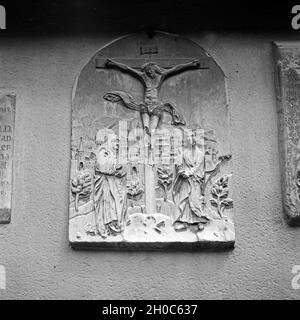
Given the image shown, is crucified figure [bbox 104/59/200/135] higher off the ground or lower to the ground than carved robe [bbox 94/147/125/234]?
higher

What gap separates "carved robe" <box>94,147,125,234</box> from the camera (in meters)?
5.75

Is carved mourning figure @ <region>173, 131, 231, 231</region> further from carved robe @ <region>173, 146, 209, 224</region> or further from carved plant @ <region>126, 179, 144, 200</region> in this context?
carved plant @ <region>126, 179, 144, 200</region>

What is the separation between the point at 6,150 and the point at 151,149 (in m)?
1.24

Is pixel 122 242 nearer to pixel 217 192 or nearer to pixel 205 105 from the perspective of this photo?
pixel 217 192

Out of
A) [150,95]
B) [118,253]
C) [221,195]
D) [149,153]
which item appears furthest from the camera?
[150,95]

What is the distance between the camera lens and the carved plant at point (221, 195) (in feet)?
19.0

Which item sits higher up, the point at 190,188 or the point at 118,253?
the point at 190,188

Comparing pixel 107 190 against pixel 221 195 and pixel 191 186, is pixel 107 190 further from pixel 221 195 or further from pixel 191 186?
pixel 221 195

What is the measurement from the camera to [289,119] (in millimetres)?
6031

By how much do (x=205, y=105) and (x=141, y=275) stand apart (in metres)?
1.59

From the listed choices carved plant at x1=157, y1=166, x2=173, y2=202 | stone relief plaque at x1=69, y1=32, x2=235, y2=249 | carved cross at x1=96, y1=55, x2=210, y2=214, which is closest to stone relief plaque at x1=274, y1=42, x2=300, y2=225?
stone relief plaque at x1=69, y1=32, x2=235, y2=249

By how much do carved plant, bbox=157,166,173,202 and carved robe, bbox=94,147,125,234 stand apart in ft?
1.03

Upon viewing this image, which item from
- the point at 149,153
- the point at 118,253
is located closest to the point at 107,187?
the point at 149,153

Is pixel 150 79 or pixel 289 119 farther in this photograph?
pixel 150 79
